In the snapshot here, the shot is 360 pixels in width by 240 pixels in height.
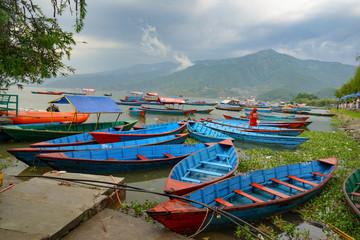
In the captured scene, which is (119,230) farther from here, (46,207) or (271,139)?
(271,139)

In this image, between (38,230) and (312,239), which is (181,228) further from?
(312,239)

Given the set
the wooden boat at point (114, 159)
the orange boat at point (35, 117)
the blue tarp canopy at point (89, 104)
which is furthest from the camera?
the orange boat at point (35, 117)

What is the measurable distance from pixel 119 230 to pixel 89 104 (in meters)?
11.7

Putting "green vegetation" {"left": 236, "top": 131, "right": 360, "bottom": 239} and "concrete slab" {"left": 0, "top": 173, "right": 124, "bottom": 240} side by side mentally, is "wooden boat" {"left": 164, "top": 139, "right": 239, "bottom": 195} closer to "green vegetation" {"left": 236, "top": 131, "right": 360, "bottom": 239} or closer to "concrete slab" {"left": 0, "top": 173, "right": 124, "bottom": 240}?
"green vegetation" {"left": 236, "top": 131, "right": 360, "bottom": 239}

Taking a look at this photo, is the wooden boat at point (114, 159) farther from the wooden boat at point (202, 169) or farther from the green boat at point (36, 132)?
the green boat at point (36, 132)

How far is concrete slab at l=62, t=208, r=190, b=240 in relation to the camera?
4.26 metres

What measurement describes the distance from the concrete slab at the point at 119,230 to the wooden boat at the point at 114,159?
359cm

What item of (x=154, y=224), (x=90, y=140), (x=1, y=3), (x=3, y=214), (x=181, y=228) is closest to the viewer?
(x=1, y=3)

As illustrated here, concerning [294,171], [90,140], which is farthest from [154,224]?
[90,140]

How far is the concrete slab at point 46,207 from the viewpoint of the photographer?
391cm

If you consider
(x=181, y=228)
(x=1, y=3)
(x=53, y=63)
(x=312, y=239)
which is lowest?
(x=312, y=239)

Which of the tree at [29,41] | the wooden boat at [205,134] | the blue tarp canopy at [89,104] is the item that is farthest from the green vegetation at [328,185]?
the blue tarp canopy at [89,104]

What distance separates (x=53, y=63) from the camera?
407 cm

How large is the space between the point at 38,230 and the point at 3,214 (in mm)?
1126
